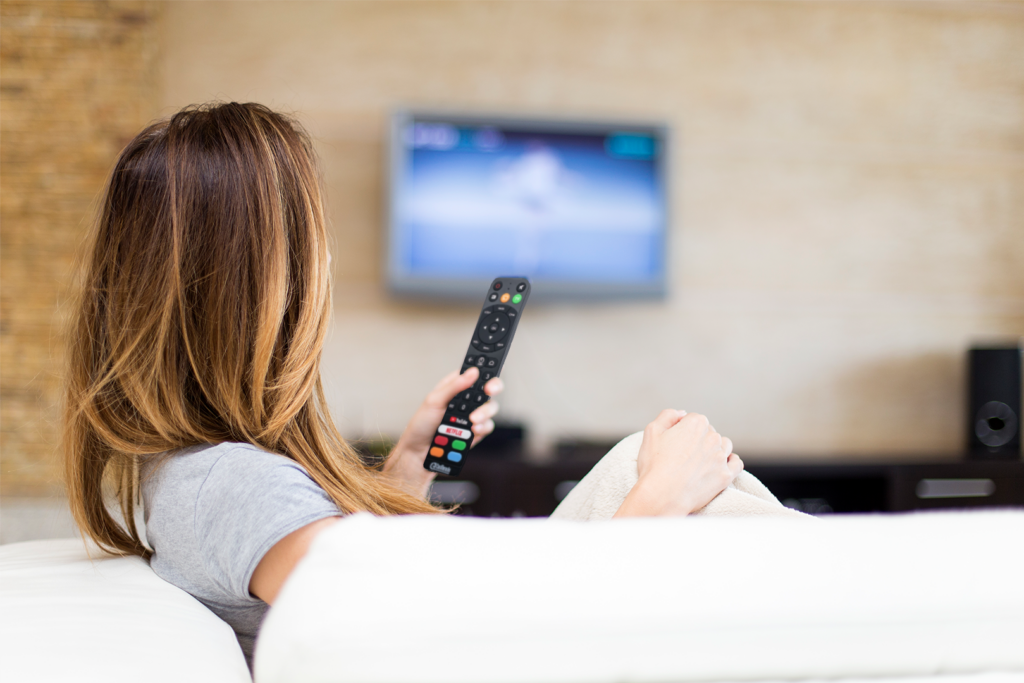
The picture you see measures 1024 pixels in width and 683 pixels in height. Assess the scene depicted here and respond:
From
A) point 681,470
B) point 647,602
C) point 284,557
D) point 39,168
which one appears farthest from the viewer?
point 39,168

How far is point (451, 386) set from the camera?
3.25 ft

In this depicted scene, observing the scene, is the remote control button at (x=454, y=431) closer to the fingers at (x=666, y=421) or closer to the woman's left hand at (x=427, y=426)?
the woman's left hand at (x=427, y=426)

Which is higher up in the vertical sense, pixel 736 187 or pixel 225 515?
pixel 736 187

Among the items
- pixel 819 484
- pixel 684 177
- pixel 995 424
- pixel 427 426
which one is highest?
pixel 684 177

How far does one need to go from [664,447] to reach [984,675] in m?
0.36

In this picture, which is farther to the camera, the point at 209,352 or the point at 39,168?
the point at 39,168

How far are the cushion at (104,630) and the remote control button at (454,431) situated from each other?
40cm

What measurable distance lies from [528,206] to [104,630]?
87.5 inches

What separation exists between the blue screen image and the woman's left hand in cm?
152

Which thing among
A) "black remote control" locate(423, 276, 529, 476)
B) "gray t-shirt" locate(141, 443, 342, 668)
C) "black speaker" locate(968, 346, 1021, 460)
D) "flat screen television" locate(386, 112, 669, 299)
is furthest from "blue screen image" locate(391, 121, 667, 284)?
"gray t-shirt" locate(141, 443, 342, 668)

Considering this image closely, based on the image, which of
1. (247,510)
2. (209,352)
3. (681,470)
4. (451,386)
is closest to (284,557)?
(247,510)

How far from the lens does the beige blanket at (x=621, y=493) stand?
2.15 ft

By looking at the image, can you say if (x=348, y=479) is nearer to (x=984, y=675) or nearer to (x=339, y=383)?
(x=984, y=675)

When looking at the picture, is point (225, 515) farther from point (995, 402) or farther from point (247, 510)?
point (995, 402)
